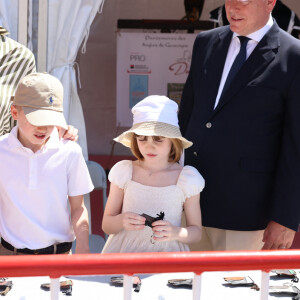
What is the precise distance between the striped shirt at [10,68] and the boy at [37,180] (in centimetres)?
47

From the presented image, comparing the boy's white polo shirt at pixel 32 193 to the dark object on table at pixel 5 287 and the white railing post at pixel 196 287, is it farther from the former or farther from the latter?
the white railing post at pixel 196 287

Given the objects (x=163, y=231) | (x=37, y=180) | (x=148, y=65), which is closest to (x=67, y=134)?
(x=37, y=180)

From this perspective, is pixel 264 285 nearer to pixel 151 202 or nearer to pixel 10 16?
pixel 151 202

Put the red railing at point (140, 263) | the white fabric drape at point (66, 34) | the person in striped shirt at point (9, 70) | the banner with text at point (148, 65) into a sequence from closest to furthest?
the red railing at point (140, 263), the person in striped shirt at point (9, 70), the white fabric drape at point (66, 34), the banner with text at point (148, 65)

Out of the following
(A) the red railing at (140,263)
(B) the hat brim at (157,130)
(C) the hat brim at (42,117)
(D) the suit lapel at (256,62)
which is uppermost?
(D) the suit lapel at (256,62)

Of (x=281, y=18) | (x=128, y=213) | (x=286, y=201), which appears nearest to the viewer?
Result: (x=128, y=213)

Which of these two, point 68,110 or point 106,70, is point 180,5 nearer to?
point 106,70

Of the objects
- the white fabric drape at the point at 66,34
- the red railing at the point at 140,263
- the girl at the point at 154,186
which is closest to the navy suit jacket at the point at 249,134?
the girl at the point at 154,186

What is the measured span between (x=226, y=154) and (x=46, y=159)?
2.48ft

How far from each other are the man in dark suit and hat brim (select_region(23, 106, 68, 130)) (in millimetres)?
659

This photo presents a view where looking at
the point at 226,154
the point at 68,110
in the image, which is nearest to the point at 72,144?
the point at 226,154

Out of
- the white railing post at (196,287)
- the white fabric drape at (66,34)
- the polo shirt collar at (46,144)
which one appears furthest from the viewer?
the white fabric drape at (66,34)

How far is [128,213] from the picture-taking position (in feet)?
6.96

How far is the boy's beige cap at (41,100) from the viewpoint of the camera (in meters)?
2.11
